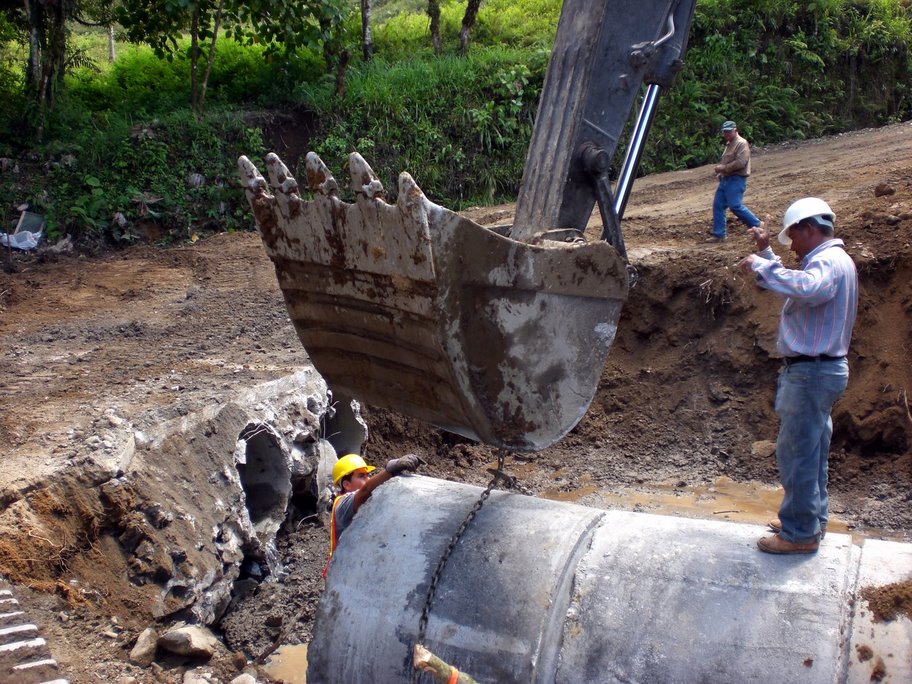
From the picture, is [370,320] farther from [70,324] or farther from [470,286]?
[70,324]

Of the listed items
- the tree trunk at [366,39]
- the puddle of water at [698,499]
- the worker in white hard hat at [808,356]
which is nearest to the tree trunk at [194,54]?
the tree trunk at [366,39]

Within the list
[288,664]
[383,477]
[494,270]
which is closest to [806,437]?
[494,270]

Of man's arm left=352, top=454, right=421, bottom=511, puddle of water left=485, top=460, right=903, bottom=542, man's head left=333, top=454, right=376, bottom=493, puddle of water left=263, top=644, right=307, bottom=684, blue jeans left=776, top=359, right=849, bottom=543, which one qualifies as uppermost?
blue jeans left=776, top=359, right=849, bottom=543

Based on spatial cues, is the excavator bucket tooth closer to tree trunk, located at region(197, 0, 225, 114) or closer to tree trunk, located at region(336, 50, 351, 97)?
tree trunk, located at region(197, 0, 225, 114)

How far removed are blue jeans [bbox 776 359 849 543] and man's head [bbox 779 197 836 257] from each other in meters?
0.54

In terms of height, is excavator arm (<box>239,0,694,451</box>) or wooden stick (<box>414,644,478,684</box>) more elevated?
excavator arm (<box>239,0,694,451</box>)

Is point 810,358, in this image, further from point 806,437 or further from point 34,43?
point 34,43

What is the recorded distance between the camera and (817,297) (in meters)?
3.73

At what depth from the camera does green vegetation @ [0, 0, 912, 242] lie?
13.7 m

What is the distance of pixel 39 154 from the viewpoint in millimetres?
13727

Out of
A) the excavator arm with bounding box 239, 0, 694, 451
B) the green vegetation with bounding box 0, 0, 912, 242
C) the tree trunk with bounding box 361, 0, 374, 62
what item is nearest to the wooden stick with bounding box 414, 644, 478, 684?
the excavator arm with bounding box 239, 0, 694, 451


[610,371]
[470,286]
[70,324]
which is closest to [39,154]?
[70,324]

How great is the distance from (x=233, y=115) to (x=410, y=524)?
11.9 meters

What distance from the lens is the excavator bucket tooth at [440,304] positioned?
358 cm
